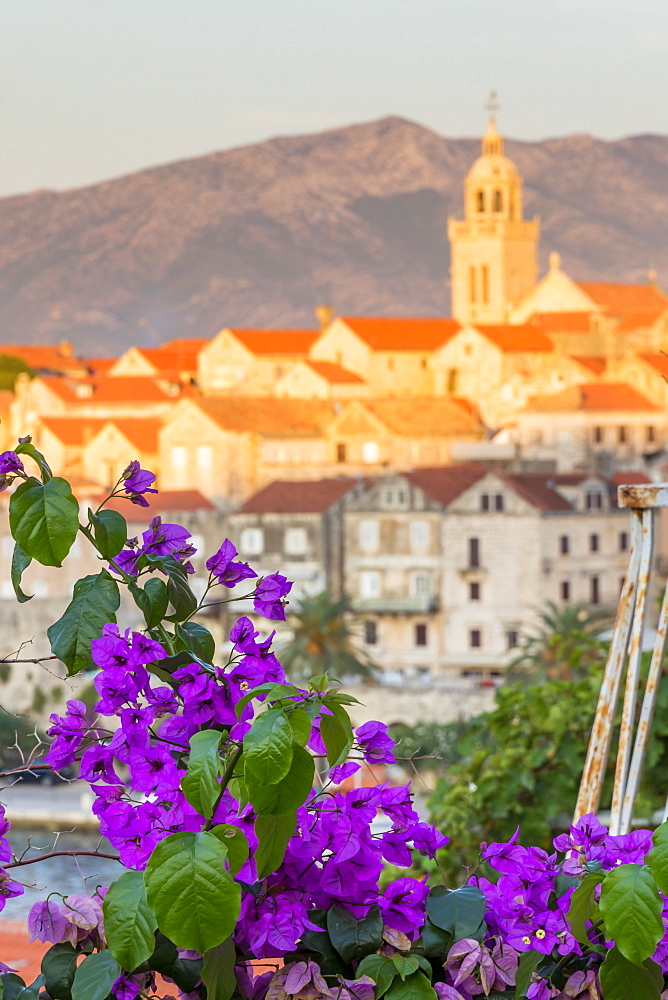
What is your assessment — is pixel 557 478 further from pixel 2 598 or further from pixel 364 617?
pixel 2 598

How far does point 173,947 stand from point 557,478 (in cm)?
4189

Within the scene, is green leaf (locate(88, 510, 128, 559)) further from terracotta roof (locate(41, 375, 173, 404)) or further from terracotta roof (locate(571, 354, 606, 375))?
terracotta roof (locate(41, 375, 173, 404))

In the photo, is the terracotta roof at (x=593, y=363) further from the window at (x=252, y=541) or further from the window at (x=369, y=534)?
the window at (x=252, y=541)

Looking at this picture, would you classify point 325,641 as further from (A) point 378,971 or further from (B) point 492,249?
(B) point 492,249

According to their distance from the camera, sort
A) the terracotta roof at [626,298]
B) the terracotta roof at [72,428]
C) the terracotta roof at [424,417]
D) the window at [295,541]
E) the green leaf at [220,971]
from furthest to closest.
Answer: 1. the terracotta roof at [626,298]
2. the terracotta roof at [72,428]
3. the terracotta roof at [424,417]
4. the window at [295,541]
5. the green leaf at [220,971]

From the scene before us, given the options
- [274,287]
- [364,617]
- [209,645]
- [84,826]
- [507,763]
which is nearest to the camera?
[209,645]

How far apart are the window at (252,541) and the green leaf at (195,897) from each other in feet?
142

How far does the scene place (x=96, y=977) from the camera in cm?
200

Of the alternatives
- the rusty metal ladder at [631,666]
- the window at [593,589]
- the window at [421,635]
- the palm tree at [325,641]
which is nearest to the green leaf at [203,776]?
the rusty metal ladder at [631,666]

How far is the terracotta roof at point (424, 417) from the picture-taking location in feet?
183

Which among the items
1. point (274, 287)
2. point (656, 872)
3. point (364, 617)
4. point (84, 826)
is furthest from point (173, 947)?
point (274, 287)

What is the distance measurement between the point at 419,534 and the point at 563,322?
2893 centimetres

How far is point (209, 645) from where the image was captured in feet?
7.38

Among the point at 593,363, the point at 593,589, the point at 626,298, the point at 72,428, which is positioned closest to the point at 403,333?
the point at 593,363
